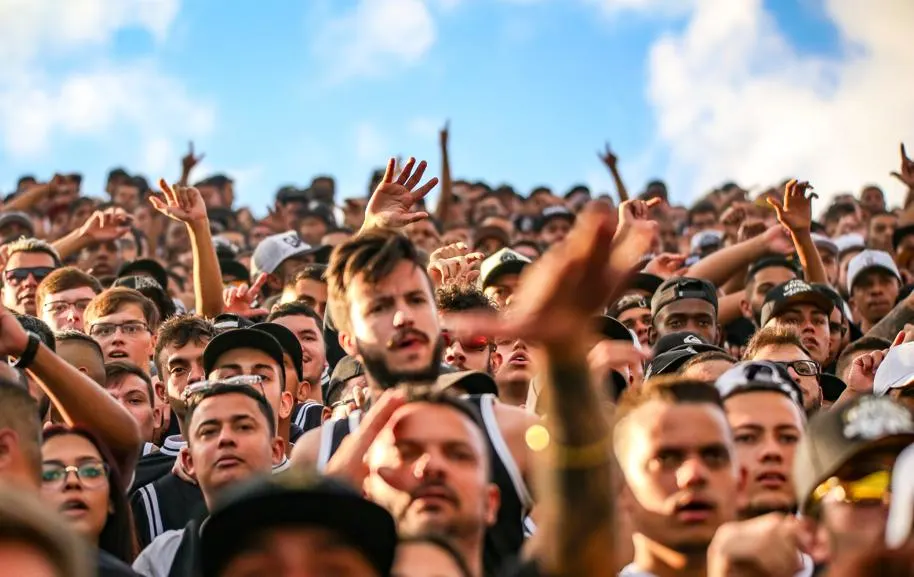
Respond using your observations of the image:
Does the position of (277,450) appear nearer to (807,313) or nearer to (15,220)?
(807,313)

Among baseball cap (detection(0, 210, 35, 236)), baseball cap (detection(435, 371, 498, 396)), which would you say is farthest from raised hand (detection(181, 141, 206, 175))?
baseball cap (detection(435, 371, 498, 396))

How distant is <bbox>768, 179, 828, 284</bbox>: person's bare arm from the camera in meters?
11.3

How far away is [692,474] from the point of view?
524 cm

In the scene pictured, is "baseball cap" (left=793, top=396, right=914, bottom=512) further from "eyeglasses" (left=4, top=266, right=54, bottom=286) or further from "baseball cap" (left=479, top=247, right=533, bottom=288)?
"eyeglasses" (left=4, top=266, right=54, bottom=286)

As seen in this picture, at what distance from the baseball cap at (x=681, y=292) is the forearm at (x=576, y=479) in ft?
20.5

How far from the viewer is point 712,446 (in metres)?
5.35

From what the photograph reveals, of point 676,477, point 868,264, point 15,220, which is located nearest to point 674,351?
point 676,477

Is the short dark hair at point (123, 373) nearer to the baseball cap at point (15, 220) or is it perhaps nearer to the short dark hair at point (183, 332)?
the short dark hair at point (183, 332)

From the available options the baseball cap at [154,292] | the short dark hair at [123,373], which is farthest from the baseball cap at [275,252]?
the short dark hair at [123,373]

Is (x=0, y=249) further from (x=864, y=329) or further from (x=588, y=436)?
(x=588, y=436)

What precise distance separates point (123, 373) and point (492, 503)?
3908 millimetres

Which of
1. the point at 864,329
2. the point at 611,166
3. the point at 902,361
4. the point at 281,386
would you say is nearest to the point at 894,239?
the point at 864,329

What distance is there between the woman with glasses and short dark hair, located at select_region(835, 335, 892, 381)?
5016mm

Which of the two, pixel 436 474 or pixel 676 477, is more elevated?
pixel 436 474
